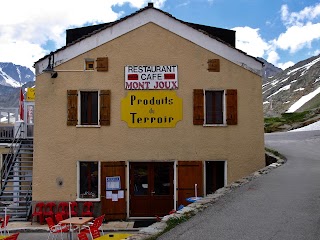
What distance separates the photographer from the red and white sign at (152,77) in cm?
1667

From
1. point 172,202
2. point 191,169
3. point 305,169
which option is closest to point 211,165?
point 191,169

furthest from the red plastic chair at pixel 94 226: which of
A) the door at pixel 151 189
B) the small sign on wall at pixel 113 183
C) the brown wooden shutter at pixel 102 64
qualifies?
the brown wooden shutter at pixel 102 64

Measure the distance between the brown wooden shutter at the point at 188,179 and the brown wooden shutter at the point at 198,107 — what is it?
1.58 m

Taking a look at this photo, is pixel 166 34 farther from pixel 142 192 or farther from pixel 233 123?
pixel 142 192

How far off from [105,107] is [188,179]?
13.5 feet

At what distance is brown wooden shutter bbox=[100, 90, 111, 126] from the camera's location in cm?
1659

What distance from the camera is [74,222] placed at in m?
13.1

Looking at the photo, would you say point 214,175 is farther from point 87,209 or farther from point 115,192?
point 87,209

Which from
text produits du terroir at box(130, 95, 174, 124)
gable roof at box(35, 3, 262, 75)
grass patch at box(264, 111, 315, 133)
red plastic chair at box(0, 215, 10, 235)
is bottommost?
red plastic chair at box(0, 215, 10, 235)

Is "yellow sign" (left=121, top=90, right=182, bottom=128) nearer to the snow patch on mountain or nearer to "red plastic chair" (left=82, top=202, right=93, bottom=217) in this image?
"red plastic chair" (left=82, top=202, right=93, bottom=217)

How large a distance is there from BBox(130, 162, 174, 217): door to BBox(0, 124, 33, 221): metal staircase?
408cm

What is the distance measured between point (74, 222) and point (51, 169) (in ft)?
13.4

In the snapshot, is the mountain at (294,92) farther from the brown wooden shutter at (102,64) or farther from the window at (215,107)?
the brown wooden shutter at (102,64)

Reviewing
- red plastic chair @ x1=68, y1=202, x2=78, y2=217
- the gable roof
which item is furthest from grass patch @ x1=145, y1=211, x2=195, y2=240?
the gable roof
